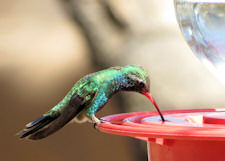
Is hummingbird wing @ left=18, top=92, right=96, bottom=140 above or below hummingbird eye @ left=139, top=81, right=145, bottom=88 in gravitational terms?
below

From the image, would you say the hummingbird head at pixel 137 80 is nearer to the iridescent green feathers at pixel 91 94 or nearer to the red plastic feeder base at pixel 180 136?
the iridescent green feathers at pixel 91 94

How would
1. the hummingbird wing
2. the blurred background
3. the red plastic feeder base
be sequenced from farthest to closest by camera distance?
the blurred background < the hummingbird wing < the red plastic feeder base

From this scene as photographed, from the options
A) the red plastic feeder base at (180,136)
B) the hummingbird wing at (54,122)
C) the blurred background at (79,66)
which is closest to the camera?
the red plastic feeder base at (180,136)

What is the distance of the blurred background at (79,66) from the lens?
10.3ft

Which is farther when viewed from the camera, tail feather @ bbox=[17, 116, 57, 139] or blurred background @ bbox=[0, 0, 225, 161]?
blurred background @ bbox=[0, 0, 225, 161]

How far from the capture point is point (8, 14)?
3.30 metres

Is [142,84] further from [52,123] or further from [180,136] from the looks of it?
[180,136]

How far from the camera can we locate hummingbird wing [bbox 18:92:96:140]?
5.89 feet


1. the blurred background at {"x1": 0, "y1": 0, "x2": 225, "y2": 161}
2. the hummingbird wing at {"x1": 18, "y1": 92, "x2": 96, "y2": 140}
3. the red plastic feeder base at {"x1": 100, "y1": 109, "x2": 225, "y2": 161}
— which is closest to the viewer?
the red plastic feeder base at {"x1": 100, "y1": 109, "x2": 225, "y2": 161}

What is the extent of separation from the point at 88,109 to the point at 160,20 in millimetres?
1487

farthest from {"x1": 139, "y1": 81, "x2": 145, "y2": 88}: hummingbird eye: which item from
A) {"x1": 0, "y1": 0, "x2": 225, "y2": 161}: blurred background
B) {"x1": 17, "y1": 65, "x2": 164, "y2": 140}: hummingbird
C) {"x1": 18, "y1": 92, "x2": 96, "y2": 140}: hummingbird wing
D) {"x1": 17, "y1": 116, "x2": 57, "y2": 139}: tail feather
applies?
{"x1": 0, "y1": 0, "x2": 225, "y2": 161}: blurred background

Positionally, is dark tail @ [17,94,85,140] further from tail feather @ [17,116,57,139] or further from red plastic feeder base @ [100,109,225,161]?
red plastic feeder base @ [100,109,225,161]

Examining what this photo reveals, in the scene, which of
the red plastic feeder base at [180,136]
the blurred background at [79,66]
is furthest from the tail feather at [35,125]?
the blurred background at [79,66]

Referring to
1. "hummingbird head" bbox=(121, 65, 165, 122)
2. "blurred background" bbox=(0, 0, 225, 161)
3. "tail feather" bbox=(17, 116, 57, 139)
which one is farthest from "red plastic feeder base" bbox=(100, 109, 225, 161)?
"blurred background" bbox=(0, 0, 225, 161)
